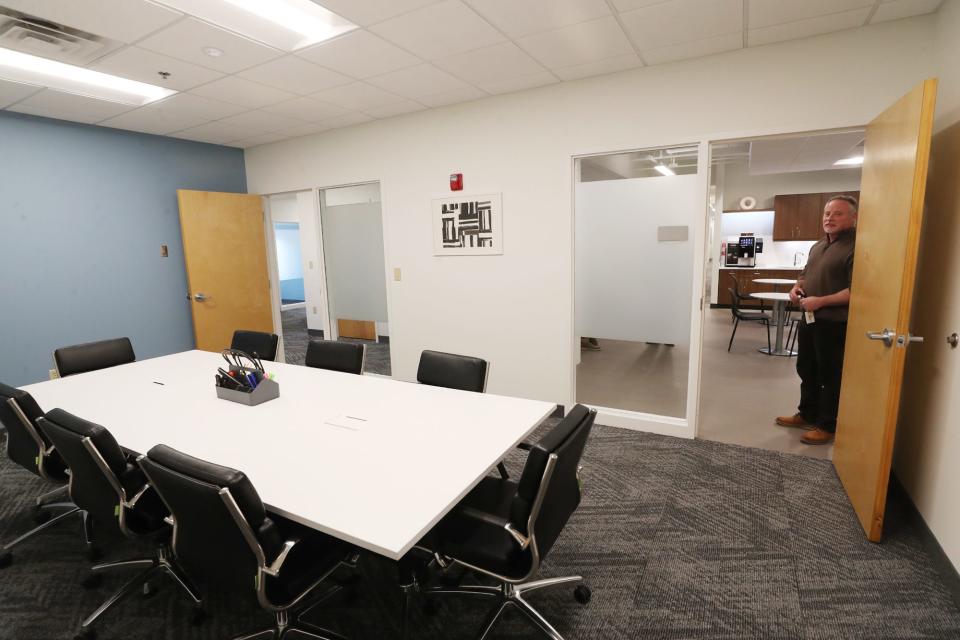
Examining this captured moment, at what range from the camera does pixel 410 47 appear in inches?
113

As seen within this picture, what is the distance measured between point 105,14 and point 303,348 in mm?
4939

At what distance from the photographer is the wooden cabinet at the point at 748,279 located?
9297mm

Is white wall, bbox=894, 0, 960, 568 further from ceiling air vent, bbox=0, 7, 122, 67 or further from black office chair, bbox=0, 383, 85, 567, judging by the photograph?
ceiling air vent, bbox=0, 7, 122, 67

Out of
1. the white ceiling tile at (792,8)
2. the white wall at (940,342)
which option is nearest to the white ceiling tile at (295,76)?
the white ceiling tile at (792,8)

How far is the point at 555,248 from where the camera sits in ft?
12.4

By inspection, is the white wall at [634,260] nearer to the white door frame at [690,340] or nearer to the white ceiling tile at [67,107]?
the white door frame at [690,340]

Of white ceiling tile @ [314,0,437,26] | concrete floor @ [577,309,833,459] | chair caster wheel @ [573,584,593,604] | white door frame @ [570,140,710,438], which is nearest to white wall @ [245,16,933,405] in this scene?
white door frame @ [570,140,710,438]

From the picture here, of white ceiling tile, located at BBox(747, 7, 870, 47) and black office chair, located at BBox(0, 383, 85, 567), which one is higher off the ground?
white ceiling tile, located at BBox(747, 7, 870, 47)

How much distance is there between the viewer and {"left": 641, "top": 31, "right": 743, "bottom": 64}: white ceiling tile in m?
2.85

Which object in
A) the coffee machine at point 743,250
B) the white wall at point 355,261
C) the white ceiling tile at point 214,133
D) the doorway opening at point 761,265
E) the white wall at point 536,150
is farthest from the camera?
the coffee machine at point 743,250

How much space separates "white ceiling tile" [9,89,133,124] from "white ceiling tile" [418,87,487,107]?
7.64ft

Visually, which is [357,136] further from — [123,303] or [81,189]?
[123,303]

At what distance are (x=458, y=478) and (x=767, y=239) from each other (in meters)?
10.2

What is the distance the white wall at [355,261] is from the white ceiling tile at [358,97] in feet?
3.79
